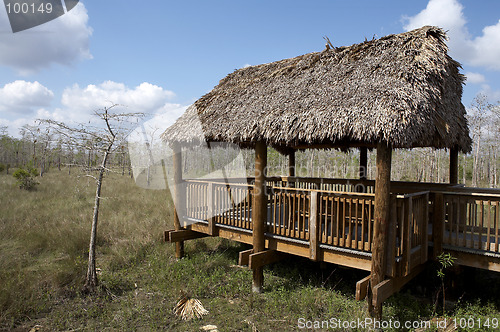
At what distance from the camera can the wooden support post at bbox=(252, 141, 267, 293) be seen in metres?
6.13

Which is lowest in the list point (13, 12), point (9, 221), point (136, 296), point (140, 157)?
point (136, 296)

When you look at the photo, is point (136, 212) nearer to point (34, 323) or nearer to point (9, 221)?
point (9, 221)

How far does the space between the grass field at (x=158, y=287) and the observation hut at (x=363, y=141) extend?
2.40 ft

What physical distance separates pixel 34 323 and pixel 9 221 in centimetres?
604

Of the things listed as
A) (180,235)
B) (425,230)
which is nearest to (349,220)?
(425,230)

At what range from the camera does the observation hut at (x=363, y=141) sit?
472cm

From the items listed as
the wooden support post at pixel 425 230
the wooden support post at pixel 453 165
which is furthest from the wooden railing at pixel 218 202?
the wooden support post at pixel 453 165

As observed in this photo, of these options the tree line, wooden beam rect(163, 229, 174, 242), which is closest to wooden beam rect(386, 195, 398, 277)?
wooden beam rect(163, 229, 174, 242)

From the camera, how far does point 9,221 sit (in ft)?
31.3

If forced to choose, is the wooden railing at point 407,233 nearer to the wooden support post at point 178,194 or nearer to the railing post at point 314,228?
the railing post at point 314,228

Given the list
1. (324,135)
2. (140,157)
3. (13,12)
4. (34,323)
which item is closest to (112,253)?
(34,323)

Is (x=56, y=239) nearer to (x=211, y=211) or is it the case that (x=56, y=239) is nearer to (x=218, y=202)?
(x=211, y=211)

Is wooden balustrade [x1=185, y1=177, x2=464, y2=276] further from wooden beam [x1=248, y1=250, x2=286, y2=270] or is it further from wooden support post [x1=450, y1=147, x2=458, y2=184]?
wooden support post [x1=450, y1=147, x2=458, y2=184]

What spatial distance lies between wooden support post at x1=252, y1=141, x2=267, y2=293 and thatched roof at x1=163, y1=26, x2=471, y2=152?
0.41m
